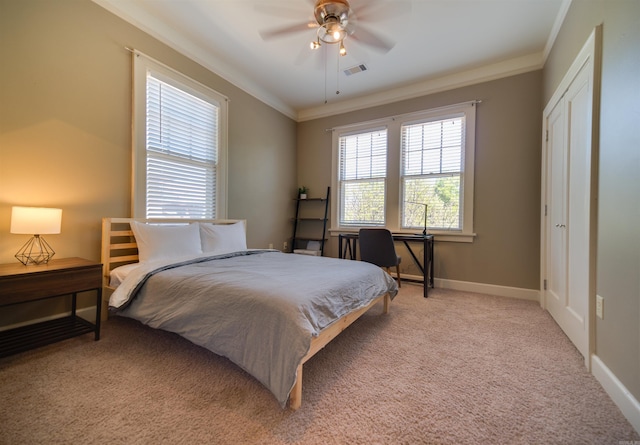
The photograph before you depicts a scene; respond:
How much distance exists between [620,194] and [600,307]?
689 millimetres

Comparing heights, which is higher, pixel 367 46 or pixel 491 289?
pixel 367 46

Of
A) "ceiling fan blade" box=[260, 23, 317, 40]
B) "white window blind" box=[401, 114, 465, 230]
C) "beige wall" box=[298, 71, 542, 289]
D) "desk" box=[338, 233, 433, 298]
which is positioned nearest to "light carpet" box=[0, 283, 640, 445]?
"desk" box=[338, 233, 433, 298]

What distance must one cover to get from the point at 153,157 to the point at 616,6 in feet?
12.2

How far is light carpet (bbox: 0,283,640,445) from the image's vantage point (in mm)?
1170

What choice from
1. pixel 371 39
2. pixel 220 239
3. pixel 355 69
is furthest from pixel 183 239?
pixel 355 69

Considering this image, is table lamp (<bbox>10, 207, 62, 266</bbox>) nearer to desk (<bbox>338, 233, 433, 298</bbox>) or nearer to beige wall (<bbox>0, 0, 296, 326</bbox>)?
beige wall (<bbox>0, 0, 296, 326</bbox>)

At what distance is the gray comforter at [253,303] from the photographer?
1.32m

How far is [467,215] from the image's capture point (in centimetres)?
354

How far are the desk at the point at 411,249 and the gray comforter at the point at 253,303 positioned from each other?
3.58 ft

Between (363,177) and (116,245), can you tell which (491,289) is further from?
(116,245)

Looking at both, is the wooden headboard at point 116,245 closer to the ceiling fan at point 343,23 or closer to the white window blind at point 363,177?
the ceiling fan at point 343,23

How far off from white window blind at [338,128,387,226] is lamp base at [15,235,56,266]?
357cm

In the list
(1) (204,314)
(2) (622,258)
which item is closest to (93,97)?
(1) (204,314)

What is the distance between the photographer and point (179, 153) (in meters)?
3.05
